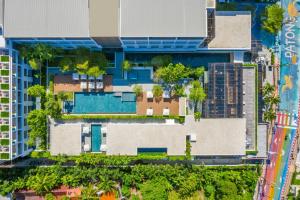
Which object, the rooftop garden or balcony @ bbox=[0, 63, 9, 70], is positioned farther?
the rooftop garden

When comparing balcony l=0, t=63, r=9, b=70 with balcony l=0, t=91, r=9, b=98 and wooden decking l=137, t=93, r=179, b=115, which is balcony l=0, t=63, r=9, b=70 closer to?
balcony l=0, t=91, r=9, b=98

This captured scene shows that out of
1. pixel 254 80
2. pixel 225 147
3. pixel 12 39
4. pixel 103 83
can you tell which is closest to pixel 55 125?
pixel 103 83

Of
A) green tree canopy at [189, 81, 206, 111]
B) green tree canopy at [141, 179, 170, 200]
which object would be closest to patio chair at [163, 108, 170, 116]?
green tree canopy at [189, 81, 206, 111]

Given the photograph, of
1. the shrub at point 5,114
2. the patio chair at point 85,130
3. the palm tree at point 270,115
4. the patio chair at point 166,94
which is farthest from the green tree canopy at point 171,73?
the shrub at point 5,114

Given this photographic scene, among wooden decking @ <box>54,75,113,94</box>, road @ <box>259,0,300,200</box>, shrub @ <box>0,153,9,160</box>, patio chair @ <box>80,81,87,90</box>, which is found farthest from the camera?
road @ <box>259,0,300,200</box>

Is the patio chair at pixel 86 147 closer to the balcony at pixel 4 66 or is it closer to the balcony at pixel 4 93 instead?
the balcony at pixel 4 93

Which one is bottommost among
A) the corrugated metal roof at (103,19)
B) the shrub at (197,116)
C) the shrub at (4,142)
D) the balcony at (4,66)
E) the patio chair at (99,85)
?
the shrub at (4,142)
